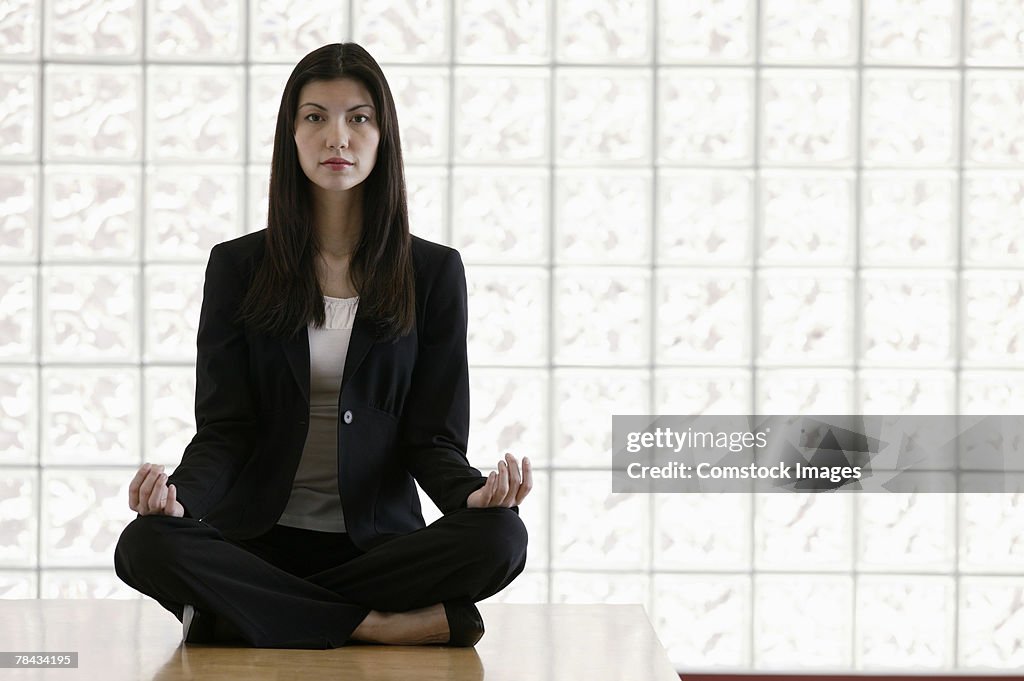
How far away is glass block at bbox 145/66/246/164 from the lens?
8.90 ft

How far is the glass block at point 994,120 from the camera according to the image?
8.93ft

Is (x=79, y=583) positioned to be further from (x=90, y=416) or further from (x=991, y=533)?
(x=991, y=533)

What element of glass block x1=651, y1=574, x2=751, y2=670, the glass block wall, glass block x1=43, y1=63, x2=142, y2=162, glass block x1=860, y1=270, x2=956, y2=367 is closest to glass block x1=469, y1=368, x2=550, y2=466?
the glass block wall

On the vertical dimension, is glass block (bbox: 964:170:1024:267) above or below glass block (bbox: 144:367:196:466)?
above

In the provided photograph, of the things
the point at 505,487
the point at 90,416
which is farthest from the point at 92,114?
the point at 505,487

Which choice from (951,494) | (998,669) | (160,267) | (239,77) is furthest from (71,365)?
(998,669)

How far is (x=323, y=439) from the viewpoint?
1945 mm

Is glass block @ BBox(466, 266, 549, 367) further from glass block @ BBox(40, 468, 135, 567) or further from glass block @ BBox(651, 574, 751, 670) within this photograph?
glass block @ BBox(40, 468, 135, 567)

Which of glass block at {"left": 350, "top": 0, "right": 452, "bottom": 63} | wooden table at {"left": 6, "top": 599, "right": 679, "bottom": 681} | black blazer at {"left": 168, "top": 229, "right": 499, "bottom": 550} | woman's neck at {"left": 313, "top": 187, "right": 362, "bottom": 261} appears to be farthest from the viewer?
glass block at {"left": 350, "top": 0, "right": 452, "bottom": 63}

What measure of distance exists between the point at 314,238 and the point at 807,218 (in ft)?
4.11

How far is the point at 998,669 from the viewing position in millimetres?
2717

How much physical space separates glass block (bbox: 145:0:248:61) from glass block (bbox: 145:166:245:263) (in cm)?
27

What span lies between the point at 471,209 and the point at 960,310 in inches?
46.1

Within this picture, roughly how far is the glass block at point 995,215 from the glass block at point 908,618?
0.77 meters
